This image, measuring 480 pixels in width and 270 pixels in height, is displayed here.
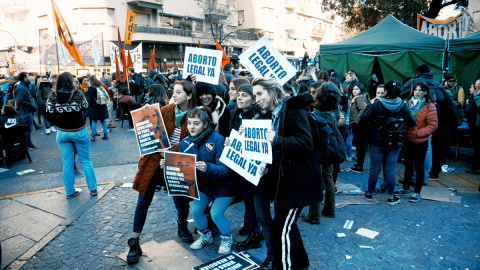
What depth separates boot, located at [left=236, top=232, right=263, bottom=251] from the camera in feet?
12.5

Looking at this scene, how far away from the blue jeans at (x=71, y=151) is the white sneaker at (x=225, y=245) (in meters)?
2.90

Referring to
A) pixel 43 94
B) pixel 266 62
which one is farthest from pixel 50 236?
pixel 43 94

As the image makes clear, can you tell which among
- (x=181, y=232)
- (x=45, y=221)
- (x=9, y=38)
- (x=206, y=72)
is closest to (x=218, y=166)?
(x=181, y=232)

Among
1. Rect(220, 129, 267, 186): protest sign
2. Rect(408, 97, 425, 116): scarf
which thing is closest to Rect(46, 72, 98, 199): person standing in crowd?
Rect(220, 129, 267, 186): protest sign

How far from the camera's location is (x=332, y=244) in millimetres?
3980

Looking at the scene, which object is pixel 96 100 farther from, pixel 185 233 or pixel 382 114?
pixel 382 114

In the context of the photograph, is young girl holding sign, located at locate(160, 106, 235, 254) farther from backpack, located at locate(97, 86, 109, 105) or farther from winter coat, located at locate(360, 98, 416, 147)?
backpack, located at locate(97, 86, 109, 105)

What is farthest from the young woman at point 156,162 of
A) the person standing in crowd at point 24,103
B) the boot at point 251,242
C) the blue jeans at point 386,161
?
the person standing in crowd at point 24,103

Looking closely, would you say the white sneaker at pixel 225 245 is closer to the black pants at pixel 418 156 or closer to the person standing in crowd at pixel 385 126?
the person standing in crowd at pixel 385 126

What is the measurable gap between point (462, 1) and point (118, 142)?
61.2ft

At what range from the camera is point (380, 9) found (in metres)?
18.3

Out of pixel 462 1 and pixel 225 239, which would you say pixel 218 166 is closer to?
pixel 225 239

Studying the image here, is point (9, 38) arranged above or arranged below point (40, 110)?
above

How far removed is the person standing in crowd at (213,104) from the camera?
4.05 metres
